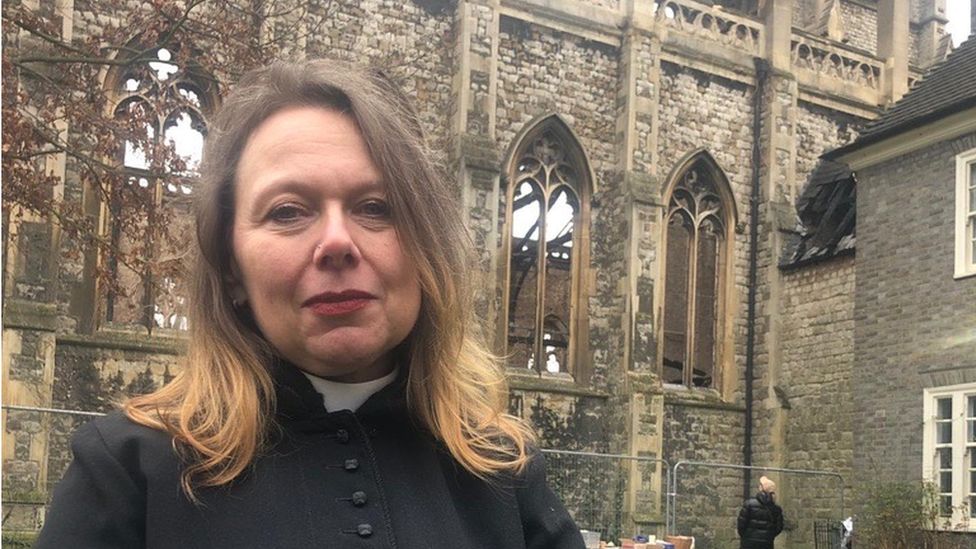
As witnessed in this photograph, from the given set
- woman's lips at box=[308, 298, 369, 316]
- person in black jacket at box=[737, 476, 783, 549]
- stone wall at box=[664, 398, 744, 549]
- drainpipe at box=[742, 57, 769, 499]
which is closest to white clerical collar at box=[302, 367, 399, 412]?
woman's lips at box=[308, 298, 369, 316]

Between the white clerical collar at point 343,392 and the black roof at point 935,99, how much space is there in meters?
14.2

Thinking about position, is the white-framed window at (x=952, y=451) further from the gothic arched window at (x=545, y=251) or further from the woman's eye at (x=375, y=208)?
the woman's eye at (x=375, y=208)

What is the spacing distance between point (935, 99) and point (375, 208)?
15.7m

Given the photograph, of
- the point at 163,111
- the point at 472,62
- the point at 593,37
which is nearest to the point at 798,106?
the point at 593,37

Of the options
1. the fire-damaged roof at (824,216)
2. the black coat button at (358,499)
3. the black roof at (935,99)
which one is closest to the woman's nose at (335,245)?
the black coat button at (358,499)

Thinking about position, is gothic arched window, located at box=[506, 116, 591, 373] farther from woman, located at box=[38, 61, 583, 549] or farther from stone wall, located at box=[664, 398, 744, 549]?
woman, located at box=[38, 61, 583, 549]

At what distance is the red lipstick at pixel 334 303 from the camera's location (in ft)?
4.78

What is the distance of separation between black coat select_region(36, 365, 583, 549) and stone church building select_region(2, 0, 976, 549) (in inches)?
574

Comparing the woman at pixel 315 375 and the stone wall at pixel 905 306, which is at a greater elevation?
the stone wall at pixel 905 306

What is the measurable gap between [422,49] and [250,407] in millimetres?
17290

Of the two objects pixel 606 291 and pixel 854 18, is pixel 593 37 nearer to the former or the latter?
pixel 606 291

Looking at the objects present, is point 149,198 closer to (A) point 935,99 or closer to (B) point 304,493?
(B) point 304,493

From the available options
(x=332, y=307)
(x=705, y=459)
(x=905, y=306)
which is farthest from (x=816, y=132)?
→ (x=332, y=307)

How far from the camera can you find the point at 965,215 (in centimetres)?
1469
